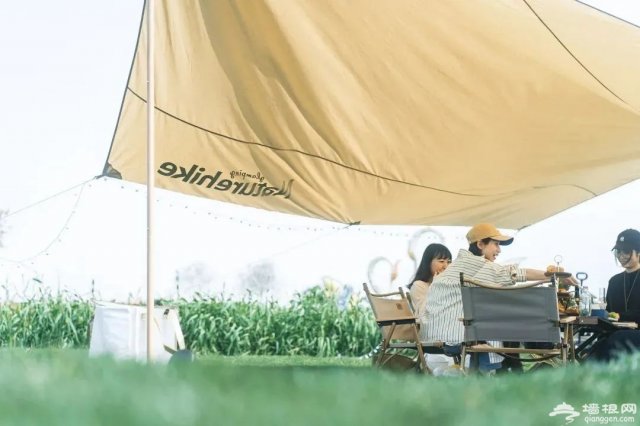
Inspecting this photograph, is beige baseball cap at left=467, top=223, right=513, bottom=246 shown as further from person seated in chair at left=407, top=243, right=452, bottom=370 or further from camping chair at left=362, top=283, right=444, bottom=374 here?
person seated in chair at left=407, top=243, right=452, bottom=370

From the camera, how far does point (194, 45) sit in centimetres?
523

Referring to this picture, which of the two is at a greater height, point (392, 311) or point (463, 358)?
point (392, 311)

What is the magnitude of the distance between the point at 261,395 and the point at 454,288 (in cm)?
408

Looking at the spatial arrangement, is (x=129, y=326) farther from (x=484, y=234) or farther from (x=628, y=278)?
(x=628, y=278)

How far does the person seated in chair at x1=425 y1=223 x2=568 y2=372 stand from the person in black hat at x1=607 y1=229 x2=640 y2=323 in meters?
0.53

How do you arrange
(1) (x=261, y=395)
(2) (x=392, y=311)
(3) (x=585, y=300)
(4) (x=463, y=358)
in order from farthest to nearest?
(2) (x=392, y=311) < (3) (x=585, y=300) < (4) (x=463, y=358) < (1) (x=261, y=395)

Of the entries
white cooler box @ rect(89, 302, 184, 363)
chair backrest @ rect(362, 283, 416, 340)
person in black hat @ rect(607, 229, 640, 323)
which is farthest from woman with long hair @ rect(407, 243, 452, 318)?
white cooler box @ rect(89, 302, 184, 363)

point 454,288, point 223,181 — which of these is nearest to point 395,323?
point 454,288

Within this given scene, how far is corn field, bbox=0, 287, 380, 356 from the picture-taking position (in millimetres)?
8297

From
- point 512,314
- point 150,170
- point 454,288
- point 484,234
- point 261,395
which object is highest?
point 150,170

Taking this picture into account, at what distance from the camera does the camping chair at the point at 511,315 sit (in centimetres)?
450

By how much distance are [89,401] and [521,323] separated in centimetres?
402

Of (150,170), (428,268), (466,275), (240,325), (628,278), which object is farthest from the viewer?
(240,325)

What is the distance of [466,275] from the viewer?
15.5 feet
